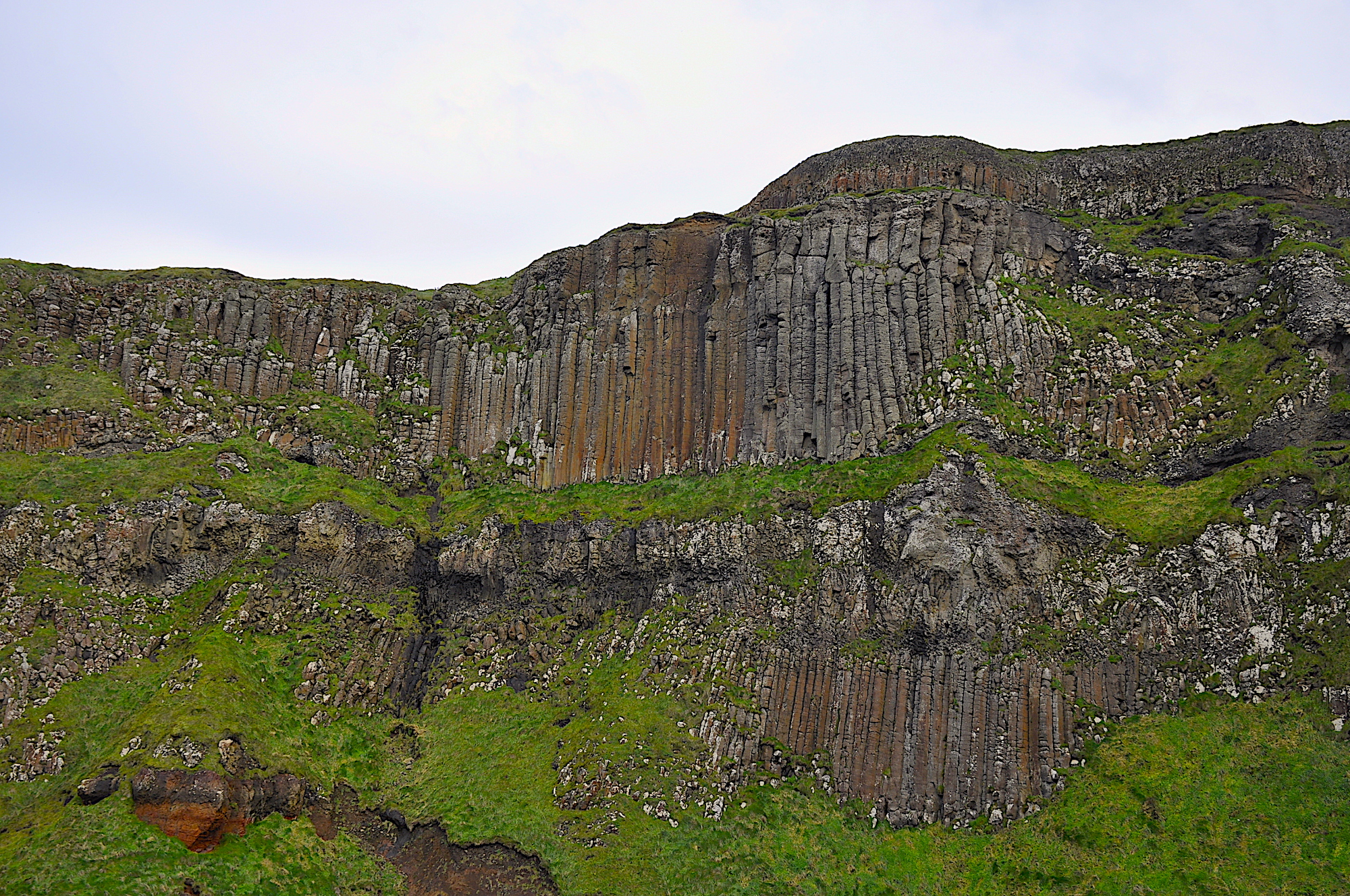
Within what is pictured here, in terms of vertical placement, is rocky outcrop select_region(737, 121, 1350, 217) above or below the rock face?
above

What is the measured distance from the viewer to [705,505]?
1559 inches

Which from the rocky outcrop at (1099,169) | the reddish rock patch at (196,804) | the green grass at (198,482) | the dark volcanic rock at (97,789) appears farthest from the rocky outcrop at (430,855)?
the rocky outcrop at (1099,169)

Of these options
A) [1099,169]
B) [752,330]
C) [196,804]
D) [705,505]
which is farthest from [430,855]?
[1099,169]

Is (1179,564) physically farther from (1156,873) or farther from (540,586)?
(540,586)

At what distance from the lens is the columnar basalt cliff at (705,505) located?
99.5ft

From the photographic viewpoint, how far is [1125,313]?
40656 millimetres

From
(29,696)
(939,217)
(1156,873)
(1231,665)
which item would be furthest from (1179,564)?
(29,696)

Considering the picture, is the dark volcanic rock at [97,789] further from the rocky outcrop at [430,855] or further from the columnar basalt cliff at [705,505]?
the rocky outcrop at [430,855]

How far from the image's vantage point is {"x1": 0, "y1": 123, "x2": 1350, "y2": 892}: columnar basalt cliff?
1193 inches

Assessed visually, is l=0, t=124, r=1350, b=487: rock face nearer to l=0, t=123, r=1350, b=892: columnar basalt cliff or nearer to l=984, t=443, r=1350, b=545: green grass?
l=0, t=123, r=1350, b=892: columnar basalt cliff

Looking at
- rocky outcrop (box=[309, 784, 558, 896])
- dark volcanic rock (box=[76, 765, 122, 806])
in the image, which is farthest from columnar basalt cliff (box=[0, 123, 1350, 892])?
dark volcanic rock (box=[76, 765, 122, 806])

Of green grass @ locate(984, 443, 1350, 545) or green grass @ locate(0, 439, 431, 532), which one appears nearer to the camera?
green grass @ locate(984, 443, 1350, 545)

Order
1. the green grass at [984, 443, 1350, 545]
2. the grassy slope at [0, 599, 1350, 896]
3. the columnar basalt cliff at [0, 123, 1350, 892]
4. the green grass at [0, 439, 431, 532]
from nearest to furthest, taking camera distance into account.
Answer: the grassy slope at [0, 599, 1350, 896] < the columnar basalt cliff at [0, 123, 1350, 892] < the green grass at [984, 443, 1350, 545] < the green grass at [0, 439, 431, 532]

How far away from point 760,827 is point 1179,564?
16.8 meters
